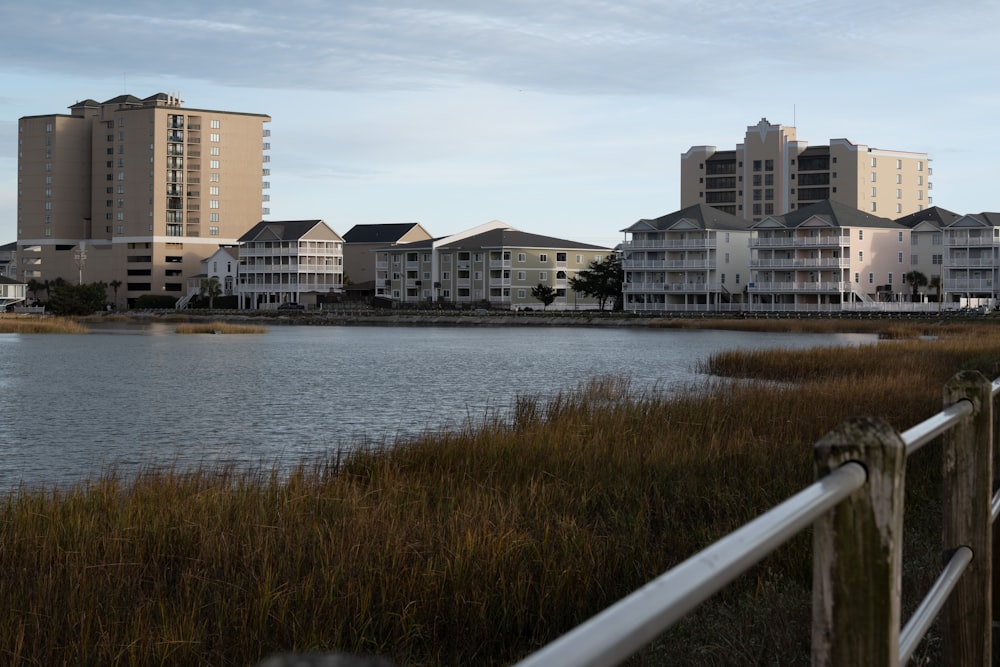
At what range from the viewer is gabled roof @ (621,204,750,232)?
110000mm

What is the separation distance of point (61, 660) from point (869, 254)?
106 metres

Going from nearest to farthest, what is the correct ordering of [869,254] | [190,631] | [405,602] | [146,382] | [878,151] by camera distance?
[190,631], [405,602], [146,382], [869,254], [878,151]

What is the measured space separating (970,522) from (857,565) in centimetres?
191

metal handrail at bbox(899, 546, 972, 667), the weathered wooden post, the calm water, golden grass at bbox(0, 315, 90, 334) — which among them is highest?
the weathered wooden post

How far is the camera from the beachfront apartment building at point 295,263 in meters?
130

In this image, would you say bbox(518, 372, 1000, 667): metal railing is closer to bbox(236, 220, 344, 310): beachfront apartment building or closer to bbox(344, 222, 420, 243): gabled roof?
bbox(236, 220, 344, 310): beachfront apartment building

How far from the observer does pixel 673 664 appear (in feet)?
17.5

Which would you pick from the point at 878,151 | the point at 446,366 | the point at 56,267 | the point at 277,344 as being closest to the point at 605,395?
the point at 446,366

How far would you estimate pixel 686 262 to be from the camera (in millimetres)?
109125

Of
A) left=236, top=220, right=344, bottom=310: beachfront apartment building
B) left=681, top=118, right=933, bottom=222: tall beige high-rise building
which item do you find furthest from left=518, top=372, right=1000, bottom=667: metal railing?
left=681, top=118, right=933, bottom=222: tall beige high-rise building

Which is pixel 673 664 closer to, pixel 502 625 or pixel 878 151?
pixel 502 625

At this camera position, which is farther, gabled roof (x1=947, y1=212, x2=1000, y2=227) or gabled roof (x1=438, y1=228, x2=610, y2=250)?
gabled roof (x1=438, y1=228, x2=610, y2=250)

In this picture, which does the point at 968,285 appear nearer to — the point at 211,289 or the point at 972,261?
the point at 972,261

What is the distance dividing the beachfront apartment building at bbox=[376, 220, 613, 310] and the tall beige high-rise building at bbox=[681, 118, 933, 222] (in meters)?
30.5
